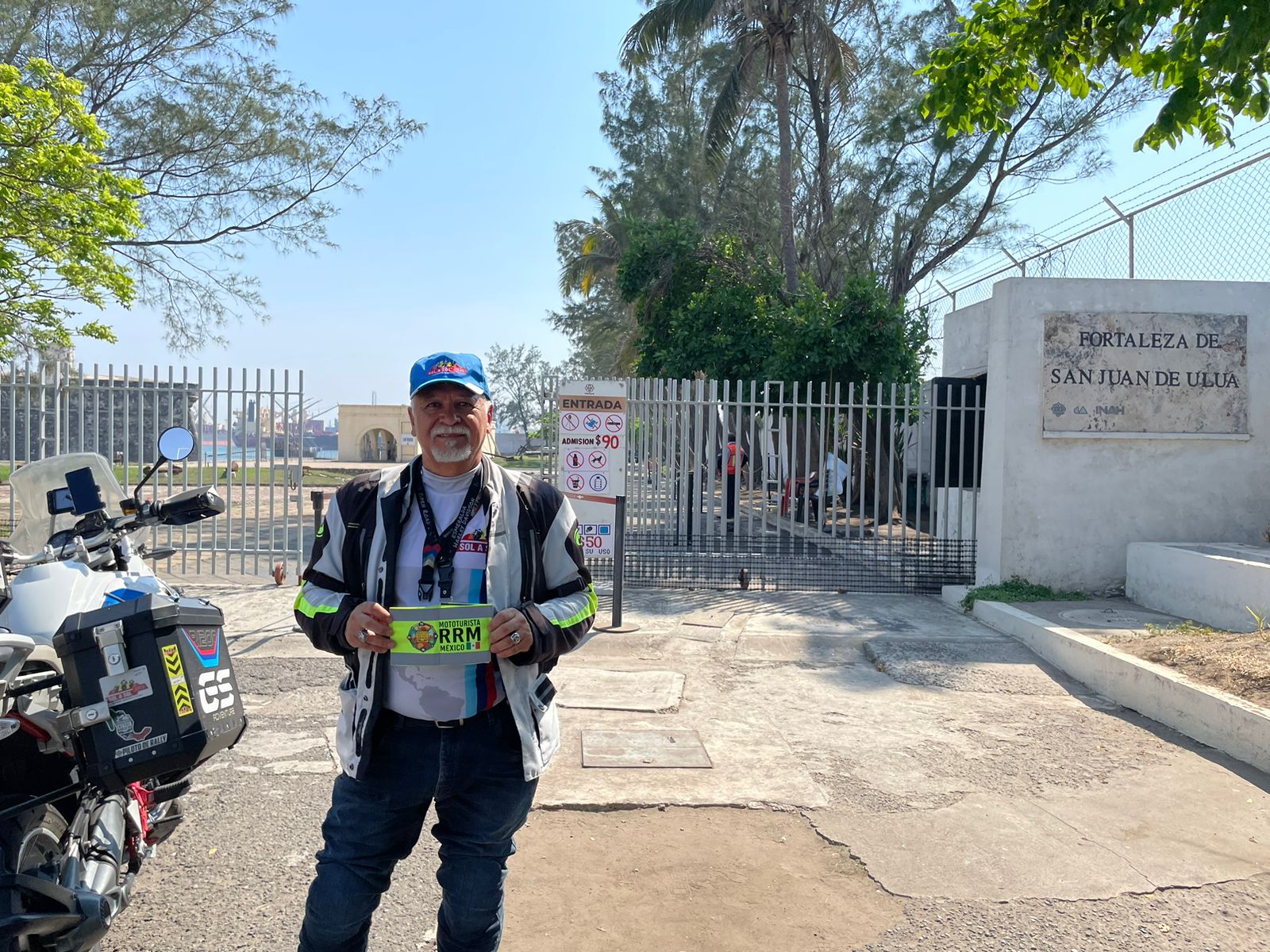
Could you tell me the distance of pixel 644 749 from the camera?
473 centimetres

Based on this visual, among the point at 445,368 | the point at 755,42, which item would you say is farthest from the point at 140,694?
the point at 755,42

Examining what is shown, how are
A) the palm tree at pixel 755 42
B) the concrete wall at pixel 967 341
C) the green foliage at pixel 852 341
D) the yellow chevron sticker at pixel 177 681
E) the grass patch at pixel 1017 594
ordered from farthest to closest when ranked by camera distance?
the palm tree at pixel 755 42, the green foliage at pixel 852 341, the concrete wall at pixel 967 341, the grass patch at pixel 1017 594, the yellow chevron sticker at pixel 177 681

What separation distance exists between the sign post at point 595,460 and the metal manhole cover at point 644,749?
9.12ft

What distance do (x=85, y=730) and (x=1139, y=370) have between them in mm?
8933

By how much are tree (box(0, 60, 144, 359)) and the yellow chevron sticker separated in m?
7.88

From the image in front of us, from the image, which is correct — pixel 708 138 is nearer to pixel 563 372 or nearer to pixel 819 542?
pixel 819 542

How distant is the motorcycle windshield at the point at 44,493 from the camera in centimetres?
354

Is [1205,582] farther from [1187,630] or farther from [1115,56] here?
[1115,56]

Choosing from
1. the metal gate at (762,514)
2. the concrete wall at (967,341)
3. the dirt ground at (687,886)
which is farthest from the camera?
the concrete wall at (967,341)

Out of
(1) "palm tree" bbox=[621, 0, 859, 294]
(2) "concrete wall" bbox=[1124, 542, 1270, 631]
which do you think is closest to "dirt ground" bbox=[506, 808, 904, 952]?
(2) "concrete wall" bbox=[1124, 542, 1270, 631]

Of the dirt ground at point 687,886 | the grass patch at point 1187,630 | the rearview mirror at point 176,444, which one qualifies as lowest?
the dirt ground at point 687,886

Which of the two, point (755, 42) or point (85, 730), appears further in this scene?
point (755, 42)

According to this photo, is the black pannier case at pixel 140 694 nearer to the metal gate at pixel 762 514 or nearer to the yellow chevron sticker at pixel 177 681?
the yellow chevron sticker at pixel 177 681

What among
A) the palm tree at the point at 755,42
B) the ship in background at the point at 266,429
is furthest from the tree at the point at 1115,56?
the palm tree at the point at 755,42
